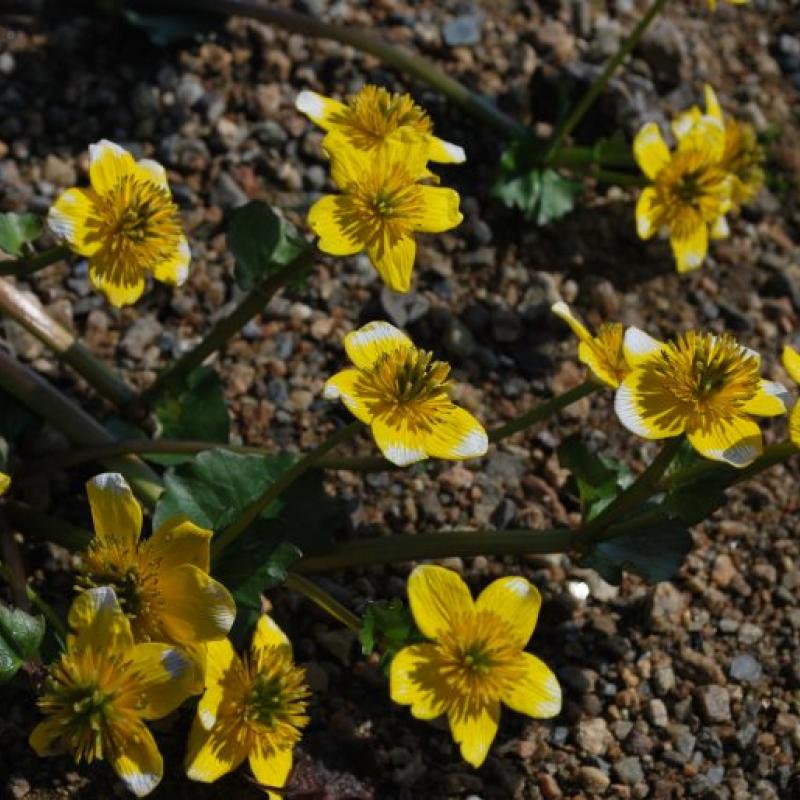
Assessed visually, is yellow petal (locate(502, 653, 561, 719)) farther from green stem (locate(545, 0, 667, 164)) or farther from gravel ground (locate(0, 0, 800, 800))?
green stem (locate(545, 0, 667, 164))

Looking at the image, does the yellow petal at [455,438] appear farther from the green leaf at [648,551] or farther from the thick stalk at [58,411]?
the thick stalk at [58,411]

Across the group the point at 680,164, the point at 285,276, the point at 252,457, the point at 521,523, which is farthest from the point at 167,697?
the point at 680,164

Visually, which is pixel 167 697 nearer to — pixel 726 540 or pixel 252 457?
pixel 252 457

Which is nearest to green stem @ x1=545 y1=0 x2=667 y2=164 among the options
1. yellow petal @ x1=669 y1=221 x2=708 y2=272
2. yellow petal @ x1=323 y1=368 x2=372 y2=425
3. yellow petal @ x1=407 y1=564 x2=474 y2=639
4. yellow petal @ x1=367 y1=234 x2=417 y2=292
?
yellow petal @ x1=669 y1=221 x2=708 y2=272

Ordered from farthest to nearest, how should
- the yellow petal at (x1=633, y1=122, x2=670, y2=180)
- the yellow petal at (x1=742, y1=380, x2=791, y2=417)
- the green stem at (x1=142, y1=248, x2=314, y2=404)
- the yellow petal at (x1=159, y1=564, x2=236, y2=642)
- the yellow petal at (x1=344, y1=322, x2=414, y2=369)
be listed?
the yellow petal at (x1=633, y1=122, x2=670, y2=180), the green stem at (x1=142, y1=248, x2=314, y2=404), the yellow petal at (x1=742, y1=380, x2=791, y2=417), the yellow petal at (x1=344, y1=322, x2=414, y2=369), the yellow petal at (x1=159, y1=564, x2=236, y2=642)

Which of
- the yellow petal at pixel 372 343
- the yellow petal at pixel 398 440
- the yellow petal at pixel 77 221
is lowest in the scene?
the yellow petal at pixel 77 221

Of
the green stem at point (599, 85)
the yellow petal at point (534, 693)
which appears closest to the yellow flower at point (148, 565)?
the yellow petal at point (534, 693)
